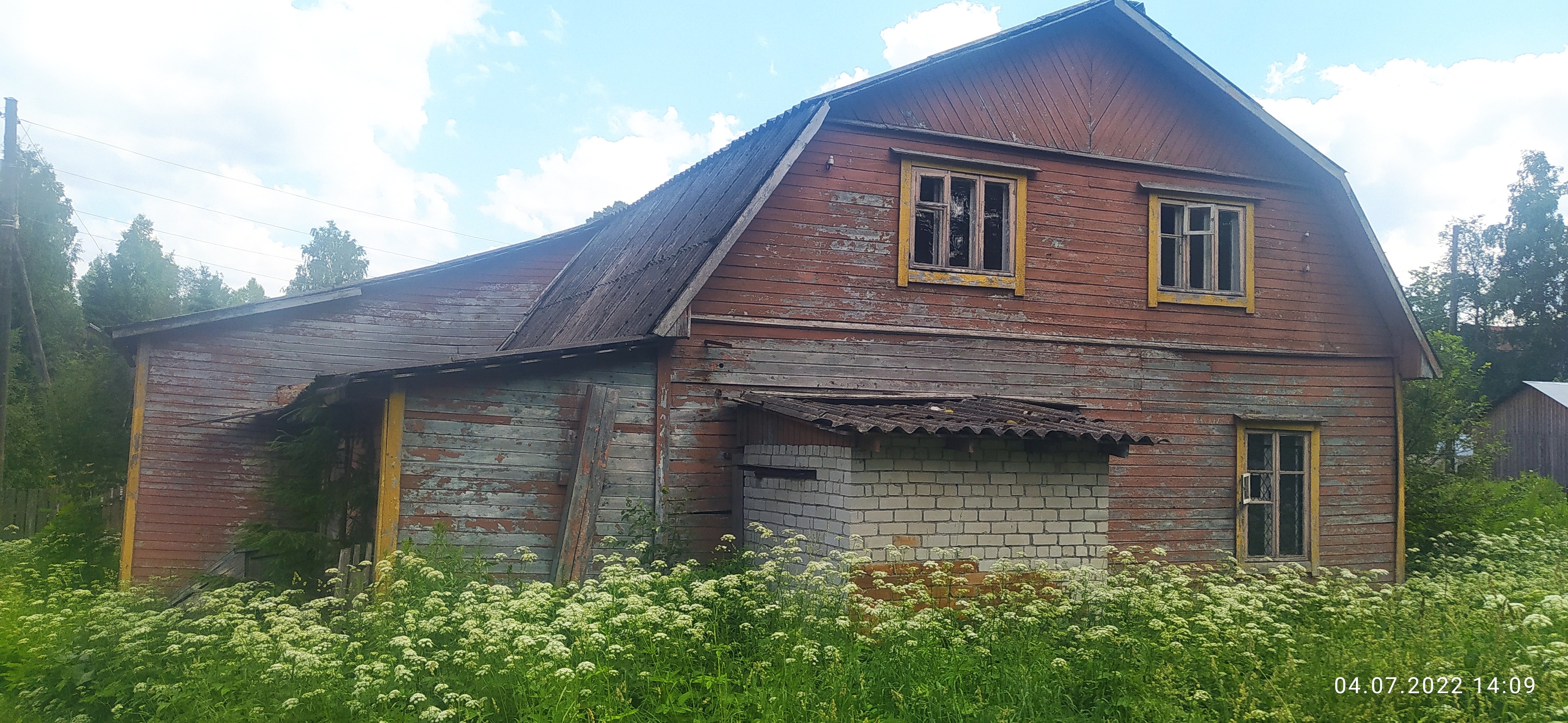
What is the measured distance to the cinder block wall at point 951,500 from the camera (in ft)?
26.0

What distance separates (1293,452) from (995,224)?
4578 mm

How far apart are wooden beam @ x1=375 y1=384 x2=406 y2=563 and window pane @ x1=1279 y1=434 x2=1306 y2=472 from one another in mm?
9651

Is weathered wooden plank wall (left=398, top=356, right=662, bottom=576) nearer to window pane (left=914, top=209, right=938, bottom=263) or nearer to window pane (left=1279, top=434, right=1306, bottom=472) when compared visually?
window pane (left=914, top=209, right=938, bottom=263)

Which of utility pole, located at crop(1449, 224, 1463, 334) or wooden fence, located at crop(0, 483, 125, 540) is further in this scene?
utility pole, located at crop(1449, 224, 1463, 334)

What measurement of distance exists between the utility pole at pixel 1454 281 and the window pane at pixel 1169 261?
3983 cm

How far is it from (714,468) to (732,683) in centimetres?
407

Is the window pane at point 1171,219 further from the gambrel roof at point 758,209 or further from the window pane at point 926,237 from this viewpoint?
the window pane at point 926,237

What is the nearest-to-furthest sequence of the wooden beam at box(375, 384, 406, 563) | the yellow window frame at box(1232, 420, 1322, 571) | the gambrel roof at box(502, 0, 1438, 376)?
the wooden beam at box(375, 384, 406, 563) < the gambrel roof at box(502, 0, 1438, 376) < the yellow window frame at box(1232, 420, 1322, 571)

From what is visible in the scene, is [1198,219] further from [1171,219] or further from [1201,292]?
[1201,292]

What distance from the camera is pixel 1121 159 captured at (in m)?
11.3

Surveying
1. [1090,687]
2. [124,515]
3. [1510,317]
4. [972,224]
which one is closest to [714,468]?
[972,224]

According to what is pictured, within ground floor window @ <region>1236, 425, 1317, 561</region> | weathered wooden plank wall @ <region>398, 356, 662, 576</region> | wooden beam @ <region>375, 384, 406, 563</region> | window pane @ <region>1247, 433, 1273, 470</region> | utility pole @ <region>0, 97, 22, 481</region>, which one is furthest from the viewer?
utility pole @ <region>0, 97, 22, 481</region>

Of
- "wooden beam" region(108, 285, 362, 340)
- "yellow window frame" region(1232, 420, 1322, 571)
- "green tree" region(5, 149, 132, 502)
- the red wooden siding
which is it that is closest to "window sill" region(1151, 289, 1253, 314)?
the red wooden siding

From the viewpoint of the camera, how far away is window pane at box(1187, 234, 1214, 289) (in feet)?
38.4
